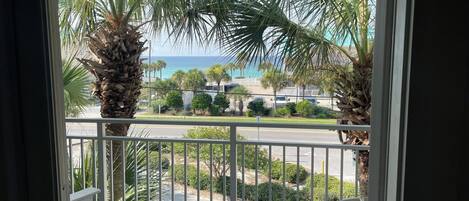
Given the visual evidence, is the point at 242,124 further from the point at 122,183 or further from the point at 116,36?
the point at 116,36

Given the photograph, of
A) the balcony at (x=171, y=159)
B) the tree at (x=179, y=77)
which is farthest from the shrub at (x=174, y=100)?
the balcony at (x=171, y=159)

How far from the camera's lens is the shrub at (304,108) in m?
8.46

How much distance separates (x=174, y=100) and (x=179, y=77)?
1.92ft

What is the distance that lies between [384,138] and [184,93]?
345 inches

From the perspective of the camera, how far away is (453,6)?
0.57 m

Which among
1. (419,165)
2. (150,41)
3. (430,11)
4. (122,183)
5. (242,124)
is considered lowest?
(122,183)

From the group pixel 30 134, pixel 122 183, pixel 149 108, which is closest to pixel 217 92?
pixel 149 108

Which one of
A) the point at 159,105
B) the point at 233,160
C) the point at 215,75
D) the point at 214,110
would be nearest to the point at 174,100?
the point at 159,105

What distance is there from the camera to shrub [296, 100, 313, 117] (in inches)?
333

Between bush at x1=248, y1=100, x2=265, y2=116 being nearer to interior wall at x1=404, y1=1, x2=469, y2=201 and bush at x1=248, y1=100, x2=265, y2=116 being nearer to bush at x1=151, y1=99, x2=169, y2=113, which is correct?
bush at x1=151, y1=99, x2=169, y2=113

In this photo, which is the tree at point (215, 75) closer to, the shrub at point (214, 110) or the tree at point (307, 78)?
the shrub at point (214, 110)

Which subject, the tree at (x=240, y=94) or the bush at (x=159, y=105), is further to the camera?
the bush at (x=159, y=105)

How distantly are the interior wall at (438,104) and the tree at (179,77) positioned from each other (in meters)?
8.89

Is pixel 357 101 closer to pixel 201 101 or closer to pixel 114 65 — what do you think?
pixel 114 65
